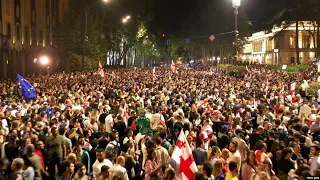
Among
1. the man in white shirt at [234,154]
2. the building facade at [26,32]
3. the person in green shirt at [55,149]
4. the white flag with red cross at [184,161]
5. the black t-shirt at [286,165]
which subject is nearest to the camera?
the white flag with red cross at [184,161]

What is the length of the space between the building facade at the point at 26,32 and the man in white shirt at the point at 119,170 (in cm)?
3339

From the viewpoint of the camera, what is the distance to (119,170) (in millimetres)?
7828

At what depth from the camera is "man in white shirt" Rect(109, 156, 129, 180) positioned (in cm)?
772

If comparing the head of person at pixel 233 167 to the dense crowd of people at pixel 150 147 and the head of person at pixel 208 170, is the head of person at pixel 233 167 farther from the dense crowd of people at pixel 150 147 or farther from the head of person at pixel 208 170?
the head of person at pixel 208 170

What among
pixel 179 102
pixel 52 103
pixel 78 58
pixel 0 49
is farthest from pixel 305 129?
pixel 78 58

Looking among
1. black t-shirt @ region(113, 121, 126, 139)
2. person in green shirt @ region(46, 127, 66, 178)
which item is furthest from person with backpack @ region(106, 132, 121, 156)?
black t-shirt @ region(113, 121, 126, 139)

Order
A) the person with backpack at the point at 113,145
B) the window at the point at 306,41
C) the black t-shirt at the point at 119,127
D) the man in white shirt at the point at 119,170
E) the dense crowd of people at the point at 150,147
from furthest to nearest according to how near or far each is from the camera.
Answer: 1. the window at the point at 306,41
2. the black t-shirt at the point at 119,127
3. the person with backpack at the point at 113,145
4. the dense crowd of people at the point at 150,147
5. the man in white shirt at the point at 119,170

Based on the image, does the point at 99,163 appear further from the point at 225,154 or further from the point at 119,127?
the point at 119,127

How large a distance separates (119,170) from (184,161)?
116cm

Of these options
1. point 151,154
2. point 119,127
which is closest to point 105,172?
point 151,154

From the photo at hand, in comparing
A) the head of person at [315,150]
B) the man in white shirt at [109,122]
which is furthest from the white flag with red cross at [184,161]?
the man in white shirt at [109,122]

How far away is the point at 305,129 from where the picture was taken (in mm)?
10922

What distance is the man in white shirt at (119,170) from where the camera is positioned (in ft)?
25.3

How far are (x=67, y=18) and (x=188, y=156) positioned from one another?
4855 cm
